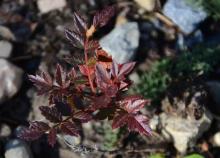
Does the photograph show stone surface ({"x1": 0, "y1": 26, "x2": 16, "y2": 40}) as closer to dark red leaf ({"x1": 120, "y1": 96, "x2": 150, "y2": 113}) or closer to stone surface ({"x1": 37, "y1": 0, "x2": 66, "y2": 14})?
stone surface ({"x1": 37, "y1": 0, "x2": 66, "y2": 14})

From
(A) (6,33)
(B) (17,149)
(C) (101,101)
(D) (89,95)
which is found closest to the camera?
(C) (101,101)

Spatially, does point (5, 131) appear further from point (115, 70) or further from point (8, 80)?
point (115, 70)

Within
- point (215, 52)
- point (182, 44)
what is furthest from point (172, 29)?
point (215, 52)

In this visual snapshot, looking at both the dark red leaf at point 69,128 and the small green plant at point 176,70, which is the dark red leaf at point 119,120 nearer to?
the dark red leaf at point 69,128

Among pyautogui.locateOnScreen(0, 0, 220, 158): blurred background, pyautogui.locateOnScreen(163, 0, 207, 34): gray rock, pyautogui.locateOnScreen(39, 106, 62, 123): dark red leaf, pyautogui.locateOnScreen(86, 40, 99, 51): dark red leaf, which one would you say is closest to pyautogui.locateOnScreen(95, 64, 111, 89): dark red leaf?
pyautogui.locateOnScreen(86, 40, 99, 51): dark red leaf

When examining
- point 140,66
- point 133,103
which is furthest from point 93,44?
point 140,66

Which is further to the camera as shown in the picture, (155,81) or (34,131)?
(155,81)

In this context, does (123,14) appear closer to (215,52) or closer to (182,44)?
(182,44)
